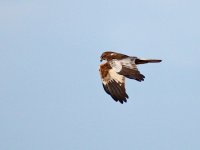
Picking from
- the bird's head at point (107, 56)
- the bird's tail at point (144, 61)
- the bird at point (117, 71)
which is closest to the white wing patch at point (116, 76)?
the bird at point (117, 71)

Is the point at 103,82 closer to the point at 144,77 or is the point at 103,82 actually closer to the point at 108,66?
the point at 108,66

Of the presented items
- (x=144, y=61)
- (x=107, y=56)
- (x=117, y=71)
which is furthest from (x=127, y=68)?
(x=107, y=56)

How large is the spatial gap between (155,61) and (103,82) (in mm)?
1820

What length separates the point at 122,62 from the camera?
3020cm

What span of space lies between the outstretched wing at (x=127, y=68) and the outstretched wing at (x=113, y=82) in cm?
51

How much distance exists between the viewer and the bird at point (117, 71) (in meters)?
29.7

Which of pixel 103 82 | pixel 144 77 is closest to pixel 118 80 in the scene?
pixel 103 82

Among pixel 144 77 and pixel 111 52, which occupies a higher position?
pixel 111 52

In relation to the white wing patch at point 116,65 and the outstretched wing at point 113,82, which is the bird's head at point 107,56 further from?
the white wing patch at point 116,65

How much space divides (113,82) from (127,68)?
1348mm

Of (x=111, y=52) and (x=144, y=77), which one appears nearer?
(x=144, y=77)

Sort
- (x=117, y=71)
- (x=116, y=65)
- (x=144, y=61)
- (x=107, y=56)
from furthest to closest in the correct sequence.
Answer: (x=107, y=56)
(x=144, y=61)
(x=116, y=65)
(x=117, y=71)

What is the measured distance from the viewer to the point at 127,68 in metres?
29.7

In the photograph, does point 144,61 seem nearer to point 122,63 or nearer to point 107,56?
point 122,63
